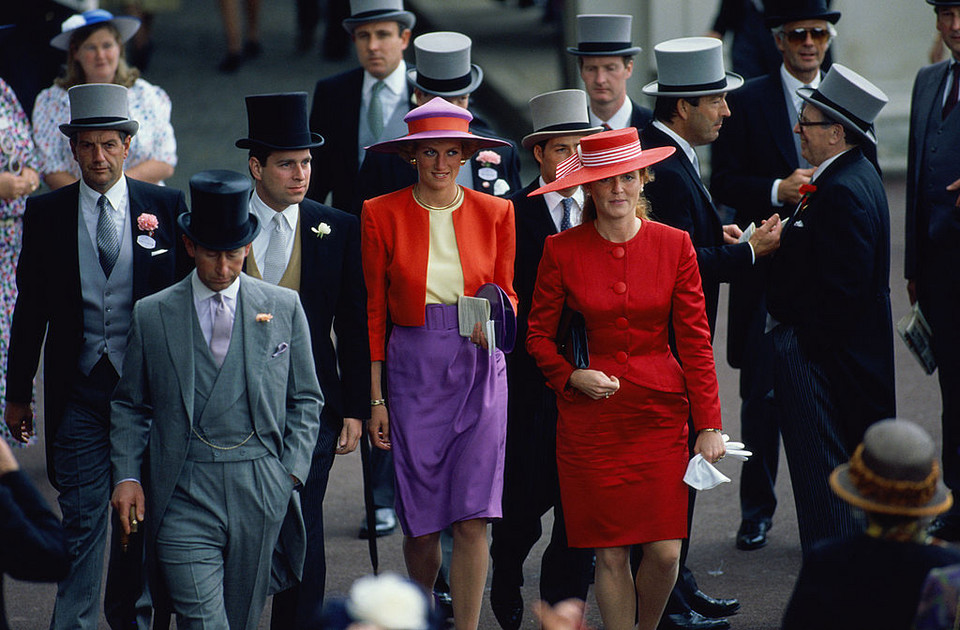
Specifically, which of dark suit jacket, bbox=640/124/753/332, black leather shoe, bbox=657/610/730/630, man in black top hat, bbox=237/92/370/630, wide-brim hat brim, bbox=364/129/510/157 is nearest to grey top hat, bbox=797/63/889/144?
dark suit jacket, bbox=640/124/753/332

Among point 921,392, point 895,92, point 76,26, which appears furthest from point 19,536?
point 895,92

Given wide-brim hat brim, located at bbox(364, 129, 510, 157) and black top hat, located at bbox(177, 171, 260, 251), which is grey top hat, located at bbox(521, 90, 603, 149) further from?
black top hat, located at bbox(177, 171, 260, 251)

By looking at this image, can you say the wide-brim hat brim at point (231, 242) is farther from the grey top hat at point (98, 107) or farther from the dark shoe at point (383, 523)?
the dark shoe at point (383, 523)

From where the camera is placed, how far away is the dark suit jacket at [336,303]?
217 inches

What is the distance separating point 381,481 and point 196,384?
2384mm

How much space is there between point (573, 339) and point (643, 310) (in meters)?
0.27

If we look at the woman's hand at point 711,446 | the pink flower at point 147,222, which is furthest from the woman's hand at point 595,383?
the pink flower at point 147,222

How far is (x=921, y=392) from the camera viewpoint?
8.36 metres

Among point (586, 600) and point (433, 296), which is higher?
point (433, 296)

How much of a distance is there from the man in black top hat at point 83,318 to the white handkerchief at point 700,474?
1994 mm

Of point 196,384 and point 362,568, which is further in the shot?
point 362,568

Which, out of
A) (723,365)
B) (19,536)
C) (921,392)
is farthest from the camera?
(723,365)

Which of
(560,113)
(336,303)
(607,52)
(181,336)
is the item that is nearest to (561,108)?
(560,113)

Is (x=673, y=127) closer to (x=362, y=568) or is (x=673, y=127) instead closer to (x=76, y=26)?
(x=362, y=568)
